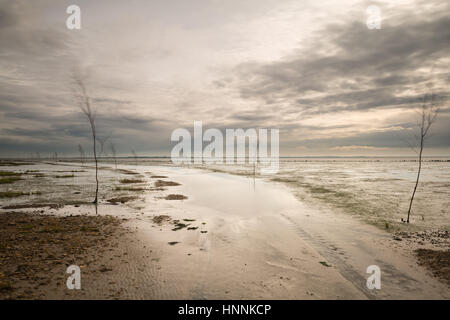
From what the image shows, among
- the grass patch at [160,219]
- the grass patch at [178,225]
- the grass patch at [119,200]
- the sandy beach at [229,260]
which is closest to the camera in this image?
the sandy beach at [229,260]

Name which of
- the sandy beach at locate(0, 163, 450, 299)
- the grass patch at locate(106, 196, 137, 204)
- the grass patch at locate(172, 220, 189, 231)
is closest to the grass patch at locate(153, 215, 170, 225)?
the sandy beach at locate(0, 163, 450, 299)

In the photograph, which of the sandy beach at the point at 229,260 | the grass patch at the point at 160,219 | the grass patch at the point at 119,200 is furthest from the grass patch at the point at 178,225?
the grass patch at the point at 119,200

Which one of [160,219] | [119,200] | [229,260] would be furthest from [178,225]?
[119,200]

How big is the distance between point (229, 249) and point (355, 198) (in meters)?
20.1

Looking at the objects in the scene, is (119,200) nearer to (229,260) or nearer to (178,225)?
(178,225)

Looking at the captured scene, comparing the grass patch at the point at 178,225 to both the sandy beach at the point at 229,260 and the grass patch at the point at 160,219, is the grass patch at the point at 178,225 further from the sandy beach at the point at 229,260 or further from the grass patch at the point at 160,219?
the grass patch at the point at 160,219

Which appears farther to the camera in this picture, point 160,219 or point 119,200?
point 119,200

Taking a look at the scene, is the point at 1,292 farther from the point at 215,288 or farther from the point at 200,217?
the point at 200,217

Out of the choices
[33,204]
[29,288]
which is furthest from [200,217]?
[33,204]

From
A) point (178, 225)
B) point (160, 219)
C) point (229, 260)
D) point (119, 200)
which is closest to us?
point (229, 260)

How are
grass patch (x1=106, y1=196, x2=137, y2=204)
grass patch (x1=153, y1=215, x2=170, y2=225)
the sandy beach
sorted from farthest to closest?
grass patch (x1=106, y1=196, x2=137, y2=204) < grass patch (x1=153, y1=215, x2=170, y2=225) < the sandy beach

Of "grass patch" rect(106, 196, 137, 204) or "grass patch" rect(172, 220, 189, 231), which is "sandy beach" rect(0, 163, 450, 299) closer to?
"grass patch" rect(172, 220, 189, 231)
